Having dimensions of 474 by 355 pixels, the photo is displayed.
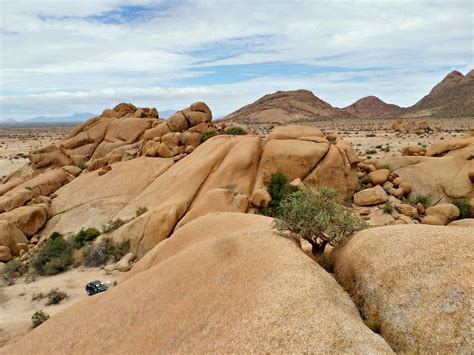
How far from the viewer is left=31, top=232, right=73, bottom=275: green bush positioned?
21.5 m

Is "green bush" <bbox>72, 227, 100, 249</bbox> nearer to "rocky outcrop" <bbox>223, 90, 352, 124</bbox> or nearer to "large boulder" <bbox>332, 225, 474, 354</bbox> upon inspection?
"large boulder" <bbox>332, 225, 474, 354</bbox>

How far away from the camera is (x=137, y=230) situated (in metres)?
22.0

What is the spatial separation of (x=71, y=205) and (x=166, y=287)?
2201cm

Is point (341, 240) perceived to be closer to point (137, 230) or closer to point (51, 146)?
point (137, 230)

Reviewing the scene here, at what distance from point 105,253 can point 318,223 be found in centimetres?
1561

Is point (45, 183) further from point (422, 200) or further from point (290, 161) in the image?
point (422, 200)

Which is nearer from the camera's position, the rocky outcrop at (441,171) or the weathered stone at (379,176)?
the rocky outcrop at (441,171)

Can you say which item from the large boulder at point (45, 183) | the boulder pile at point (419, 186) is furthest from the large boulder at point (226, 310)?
the large boulder at point (45, 183)

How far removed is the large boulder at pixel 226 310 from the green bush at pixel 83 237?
1257 cm

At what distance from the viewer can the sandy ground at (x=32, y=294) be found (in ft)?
49.6

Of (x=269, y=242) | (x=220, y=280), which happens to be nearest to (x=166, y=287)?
(x=220, y=280)

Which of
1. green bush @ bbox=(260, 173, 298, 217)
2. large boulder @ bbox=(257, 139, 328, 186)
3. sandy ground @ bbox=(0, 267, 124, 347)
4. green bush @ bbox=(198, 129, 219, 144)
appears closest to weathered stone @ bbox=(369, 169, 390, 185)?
large boulder @ bbox=(257, 139, 328, 186)

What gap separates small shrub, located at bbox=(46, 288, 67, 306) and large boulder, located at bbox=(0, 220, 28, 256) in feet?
25.6

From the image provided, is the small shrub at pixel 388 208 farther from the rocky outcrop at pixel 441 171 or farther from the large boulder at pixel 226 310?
the large boulder at pixel 226 310
